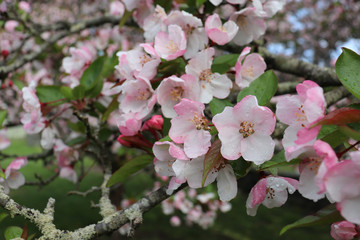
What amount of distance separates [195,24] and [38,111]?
813 mm

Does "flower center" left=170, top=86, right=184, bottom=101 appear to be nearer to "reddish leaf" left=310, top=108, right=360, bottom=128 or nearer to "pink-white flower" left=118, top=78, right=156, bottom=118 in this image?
"pink-white flower" left=118, top=78, right=156, bottom=118

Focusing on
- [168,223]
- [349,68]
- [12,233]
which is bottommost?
[168,223]

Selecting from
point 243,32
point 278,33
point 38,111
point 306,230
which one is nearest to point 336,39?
point 278,33

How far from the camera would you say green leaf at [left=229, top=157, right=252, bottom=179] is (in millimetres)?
860

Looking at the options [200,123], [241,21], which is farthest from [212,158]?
[241,21]

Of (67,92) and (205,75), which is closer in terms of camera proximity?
(205,75)

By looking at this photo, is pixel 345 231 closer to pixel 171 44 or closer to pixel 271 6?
pixel 171 44

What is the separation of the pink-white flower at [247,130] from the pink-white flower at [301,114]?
1.7 inches

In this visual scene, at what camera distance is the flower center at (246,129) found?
2.70ft

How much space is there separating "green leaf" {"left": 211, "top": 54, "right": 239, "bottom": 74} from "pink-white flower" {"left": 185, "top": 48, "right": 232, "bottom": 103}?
0.11 meters

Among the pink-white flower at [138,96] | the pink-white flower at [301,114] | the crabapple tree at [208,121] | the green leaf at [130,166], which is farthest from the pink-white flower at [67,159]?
the pink-white flower at [301,114]

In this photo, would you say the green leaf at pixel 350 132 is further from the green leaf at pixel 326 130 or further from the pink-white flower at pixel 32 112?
the pink-white flower at pixel 32 112

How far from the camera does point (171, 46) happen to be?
1036 millimetres

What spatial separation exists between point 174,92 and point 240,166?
302 millimetres
